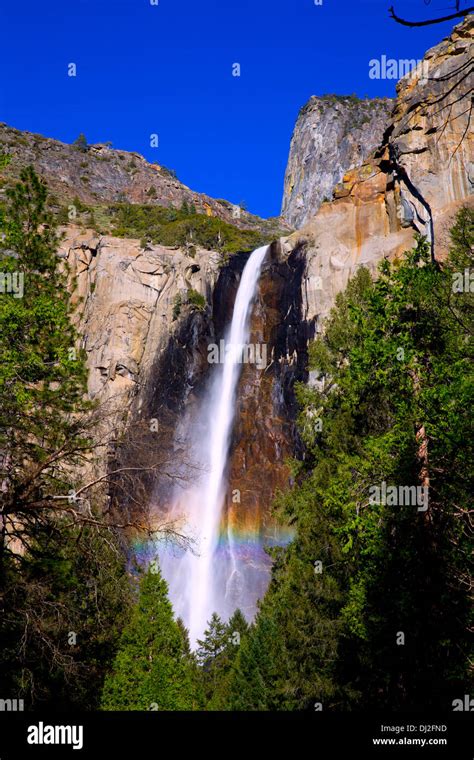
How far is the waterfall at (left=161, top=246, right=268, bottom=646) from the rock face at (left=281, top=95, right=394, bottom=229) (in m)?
79.5

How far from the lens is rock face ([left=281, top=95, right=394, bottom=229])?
117 metres

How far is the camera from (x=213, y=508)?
116 feet

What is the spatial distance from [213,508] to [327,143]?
338ft

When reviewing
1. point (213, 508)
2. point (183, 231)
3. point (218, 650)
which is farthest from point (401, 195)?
point (218, 650)

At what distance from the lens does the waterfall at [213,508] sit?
1298 inches

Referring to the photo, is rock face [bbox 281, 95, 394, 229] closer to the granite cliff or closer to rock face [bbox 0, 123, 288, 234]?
rock face [bbox 0, 123, 288, 234]

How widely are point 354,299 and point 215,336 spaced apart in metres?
18.6

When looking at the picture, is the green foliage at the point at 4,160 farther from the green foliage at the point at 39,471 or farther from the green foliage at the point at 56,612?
the green foliage at the point at 56,612

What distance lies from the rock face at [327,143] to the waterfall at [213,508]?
79.5m

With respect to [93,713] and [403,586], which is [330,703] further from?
[93,713]

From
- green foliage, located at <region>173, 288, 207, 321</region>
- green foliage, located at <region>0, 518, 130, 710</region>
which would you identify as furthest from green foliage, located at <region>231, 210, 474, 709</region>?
green foliage, located at <region>173, 288, 207, 321</region>

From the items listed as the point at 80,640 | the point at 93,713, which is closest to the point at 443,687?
the point at 93,713

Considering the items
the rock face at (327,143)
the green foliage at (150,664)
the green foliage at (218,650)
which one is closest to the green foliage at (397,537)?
the green foliage at (150,664)

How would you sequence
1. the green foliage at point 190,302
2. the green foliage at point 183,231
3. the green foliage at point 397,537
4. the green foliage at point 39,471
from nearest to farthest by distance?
the green foliage at point 39,471 → the green foliage at point 397,537 → the green foliage at point 190,302 → the green foliage at point 183,231
